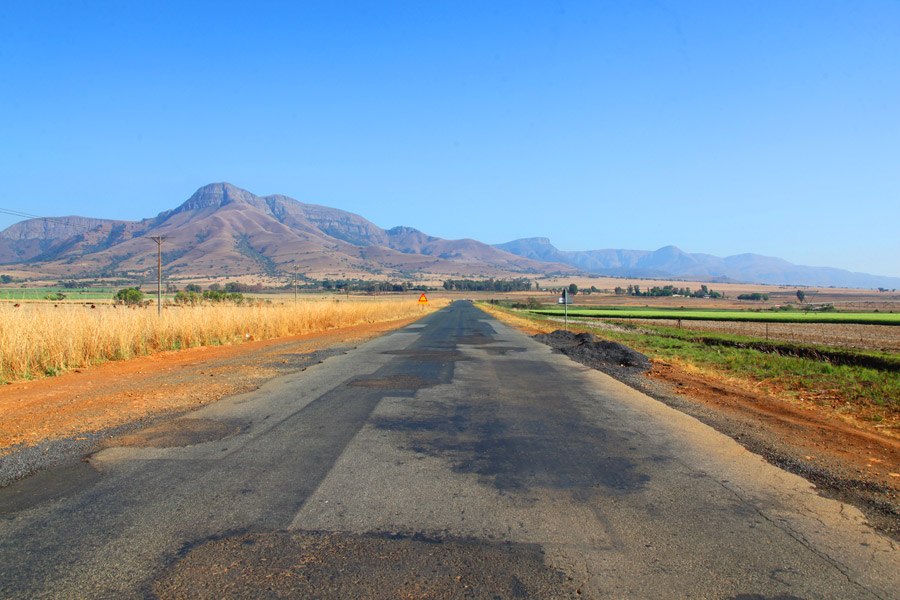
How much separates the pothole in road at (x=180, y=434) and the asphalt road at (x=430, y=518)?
41 millimetres

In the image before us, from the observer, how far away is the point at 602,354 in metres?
18.4

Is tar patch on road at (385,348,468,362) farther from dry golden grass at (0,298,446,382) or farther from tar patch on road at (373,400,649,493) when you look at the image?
dry golden grass at (0,298,446,382)

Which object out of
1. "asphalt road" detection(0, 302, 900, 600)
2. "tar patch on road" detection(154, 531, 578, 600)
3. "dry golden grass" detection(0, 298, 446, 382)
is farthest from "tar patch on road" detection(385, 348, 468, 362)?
"tar patch on road" detection(154, 531, 578, 600)

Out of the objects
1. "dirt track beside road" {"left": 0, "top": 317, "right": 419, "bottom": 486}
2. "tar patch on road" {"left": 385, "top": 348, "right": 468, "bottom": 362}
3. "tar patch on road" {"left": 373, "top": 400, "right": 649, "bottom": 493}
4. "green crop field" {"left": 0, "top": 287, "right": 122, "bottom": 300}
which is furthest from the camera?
"green crop field" {"left": 0, "top": 287, "right": 122, "bottom": 300}

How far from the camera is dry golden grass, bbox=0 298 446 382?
12500 mm

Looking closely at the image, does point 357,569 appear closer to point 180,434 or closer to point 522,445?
point 522,445

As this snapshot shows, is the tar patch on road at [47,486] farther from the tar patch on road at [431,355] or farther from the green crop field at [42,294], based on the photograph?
the green crop field at [42,294]

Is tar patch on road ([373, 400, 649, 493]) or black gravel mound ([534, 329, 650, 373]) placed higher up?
tar patch on road ([373, 400, 649, 493])

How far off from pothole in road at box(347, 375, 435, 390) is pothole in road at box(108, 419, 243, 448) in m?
3.82

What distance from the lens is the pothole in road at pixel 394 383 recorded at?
1119 cm

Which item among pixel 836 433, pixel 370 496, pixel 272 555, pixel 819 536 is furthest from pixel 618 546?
pixel 836 433

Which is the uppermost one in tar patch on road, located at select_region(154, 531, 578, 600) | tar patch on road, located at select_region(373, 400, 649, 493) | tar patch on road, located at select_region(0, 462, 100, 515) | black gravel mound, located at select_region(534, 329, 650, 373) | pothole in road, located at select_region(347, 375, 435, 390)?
tar patch on road, located at select_region(154, 531, 578, 600)

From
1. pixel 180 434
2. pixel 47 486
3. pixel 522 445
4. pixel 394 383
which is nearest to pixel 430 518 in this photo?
pixel 522 445

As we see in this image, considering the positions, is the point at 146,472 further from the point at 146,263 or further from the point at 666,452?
the point at 146,263
